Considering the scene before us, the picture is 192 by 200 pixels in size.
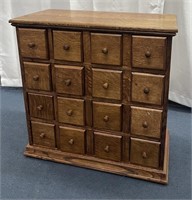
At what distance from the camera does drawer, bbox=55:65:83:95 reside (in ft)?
→ 4.75

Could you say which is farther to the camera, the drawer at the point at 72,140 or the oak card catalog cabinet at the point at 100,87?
the drawer at the point at 72,140

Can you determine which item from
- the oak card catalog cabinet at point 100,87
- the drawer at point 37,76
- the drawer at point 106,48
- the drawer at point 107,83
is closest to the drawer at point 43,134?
the oak card catalog cabinet at point 100,87

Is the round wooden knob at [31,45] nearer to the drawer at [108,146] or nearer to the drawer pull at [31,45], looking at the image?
the drawer pull at [31,45]

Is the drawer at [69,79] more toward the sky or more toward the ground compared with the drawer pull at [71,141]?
more toward the sky

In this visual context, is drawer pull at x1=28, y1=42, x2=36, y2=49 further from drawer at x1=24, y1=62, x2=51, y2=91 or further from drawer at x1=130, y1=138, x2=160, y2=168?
drawer at x1=130, y1=138, x2=160, y2=168

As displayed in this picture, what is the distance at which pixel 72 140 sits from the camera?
1.61 metres

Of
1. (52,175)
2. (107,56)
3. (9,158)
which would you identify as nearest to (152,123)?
(107,56)

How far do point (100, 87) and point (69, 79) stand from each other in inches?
6.1

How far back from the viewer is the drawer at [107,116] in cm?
146

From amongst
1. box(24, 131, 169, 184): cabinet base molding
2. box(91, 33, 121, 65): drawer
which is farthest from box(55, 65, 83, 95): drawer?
box(24, 131, 169, 184): cabinet base molding

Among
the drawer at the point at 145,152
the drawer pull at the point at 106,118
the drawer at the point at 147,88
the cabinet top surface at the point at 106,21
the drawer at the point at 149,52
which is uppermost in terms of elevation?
the cabinet top surface at the point at 106,21

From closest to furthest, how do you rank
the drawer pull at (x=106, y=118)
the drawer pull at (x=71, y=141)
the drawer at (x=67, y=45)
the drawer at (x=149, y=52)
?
the drawer at (x=149, y=52) < the drawer at (x=67, y=45) < the drawer pull at (x=106, y=118) < the drawer pull at (x=71, y=141)

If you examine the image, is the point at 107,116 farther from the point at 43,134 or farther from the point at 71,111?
the point at 43,134

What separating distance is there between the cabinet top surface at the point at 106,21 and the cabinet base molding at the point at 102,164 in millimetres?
676
